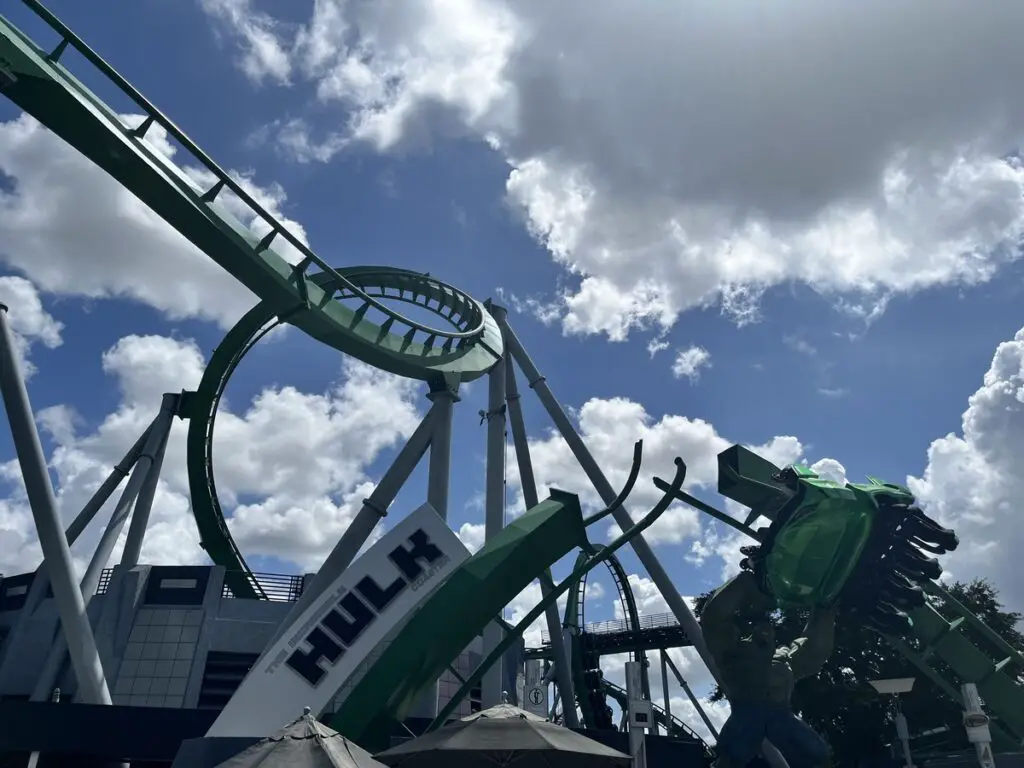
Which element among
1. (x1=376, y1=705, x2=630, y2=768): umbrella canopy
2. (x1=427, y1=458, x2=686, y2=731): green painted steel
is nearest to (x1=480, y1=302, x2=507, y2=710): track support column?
(x1=427, y1=458, x2=686, y2=731): green painted steel

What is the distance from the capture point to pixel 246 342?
23953 mm

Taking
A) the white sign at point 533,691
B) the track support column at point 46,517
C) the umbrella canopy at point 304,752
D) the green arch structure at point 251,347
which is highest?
the green arch structure at point 251,347

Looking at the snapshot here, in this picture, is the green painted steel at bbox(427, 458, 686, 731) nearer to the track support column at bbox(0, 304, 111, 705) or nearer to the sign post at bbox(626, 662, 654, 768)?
the sign post at bbox(626, 662, 654, 768)

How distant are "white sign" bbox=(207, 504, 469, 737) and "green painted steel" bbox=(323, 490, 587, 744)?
0.40 m

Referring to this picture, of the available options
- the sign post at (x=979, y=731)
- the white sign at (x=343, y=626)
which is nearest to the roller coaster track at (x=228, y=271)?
the white sign at (x=343, y=626)

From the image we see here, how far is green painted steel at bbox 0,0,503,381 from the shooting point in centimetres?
1377

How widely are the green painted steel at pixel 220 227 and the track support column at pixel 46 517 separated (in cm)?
401

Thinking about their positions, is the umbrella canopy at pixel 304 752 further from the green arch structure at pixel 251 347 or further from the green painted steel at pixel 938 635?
the green arch structure at pixel 251 347

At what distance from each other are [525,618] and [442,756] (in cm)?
285

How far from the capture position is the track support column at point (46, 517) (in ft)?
48.3

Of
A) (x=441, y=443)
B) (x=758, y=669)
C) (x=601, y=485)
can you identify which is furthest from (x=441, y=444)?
(x=758, y=669)

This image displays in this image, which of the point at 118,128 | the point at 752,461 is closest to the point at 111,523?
the point at 118,128

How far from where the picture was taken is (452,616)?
426 inches

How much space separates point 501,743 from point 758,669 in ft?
12.6
